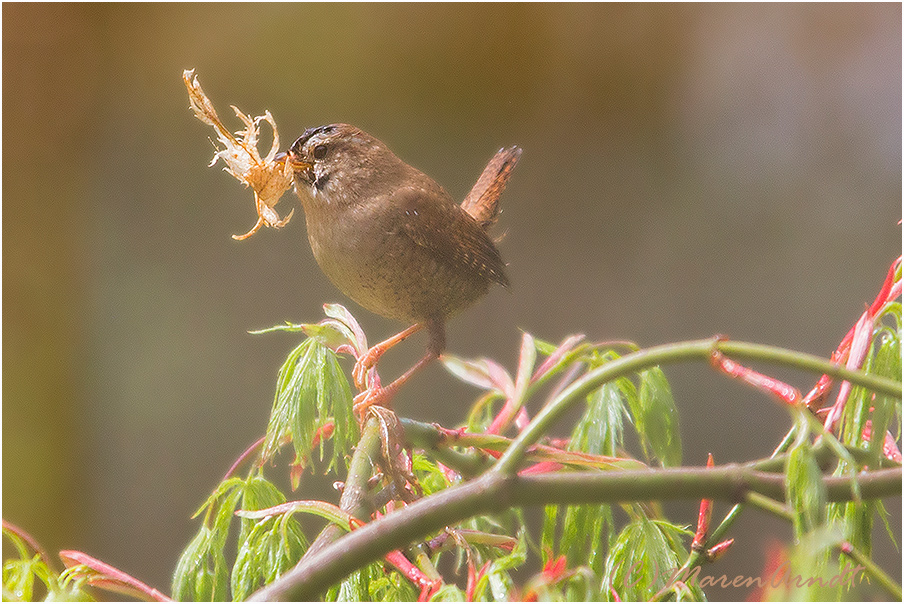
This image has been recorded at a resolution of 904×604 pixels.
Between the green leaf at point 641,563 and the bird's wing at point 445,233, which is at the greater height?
the bird's wing at point 445,233

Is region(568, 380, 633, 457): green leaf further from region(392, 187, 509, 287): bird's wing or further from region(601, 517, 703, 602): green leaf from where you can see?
region(392, 187, 509, 287): bird's wing

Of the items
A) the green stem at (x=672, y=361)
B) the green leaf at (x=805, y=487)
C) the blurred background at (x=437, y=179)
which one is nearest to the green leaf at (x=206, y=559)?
the green stem at (x=672, y=361)

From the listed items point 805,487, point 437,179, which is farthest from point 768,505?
point 437,179

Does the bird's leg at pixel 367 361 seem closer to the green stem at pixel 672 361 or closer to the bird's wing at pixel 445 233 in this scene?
the bird's wing at pixel 445 233

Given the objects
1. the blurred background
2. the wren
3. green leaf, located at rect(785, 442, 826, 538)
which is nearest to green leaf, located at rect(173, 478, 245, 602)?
the wren

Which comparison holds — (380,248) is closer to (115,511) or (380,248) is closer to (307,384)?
(307,384)
